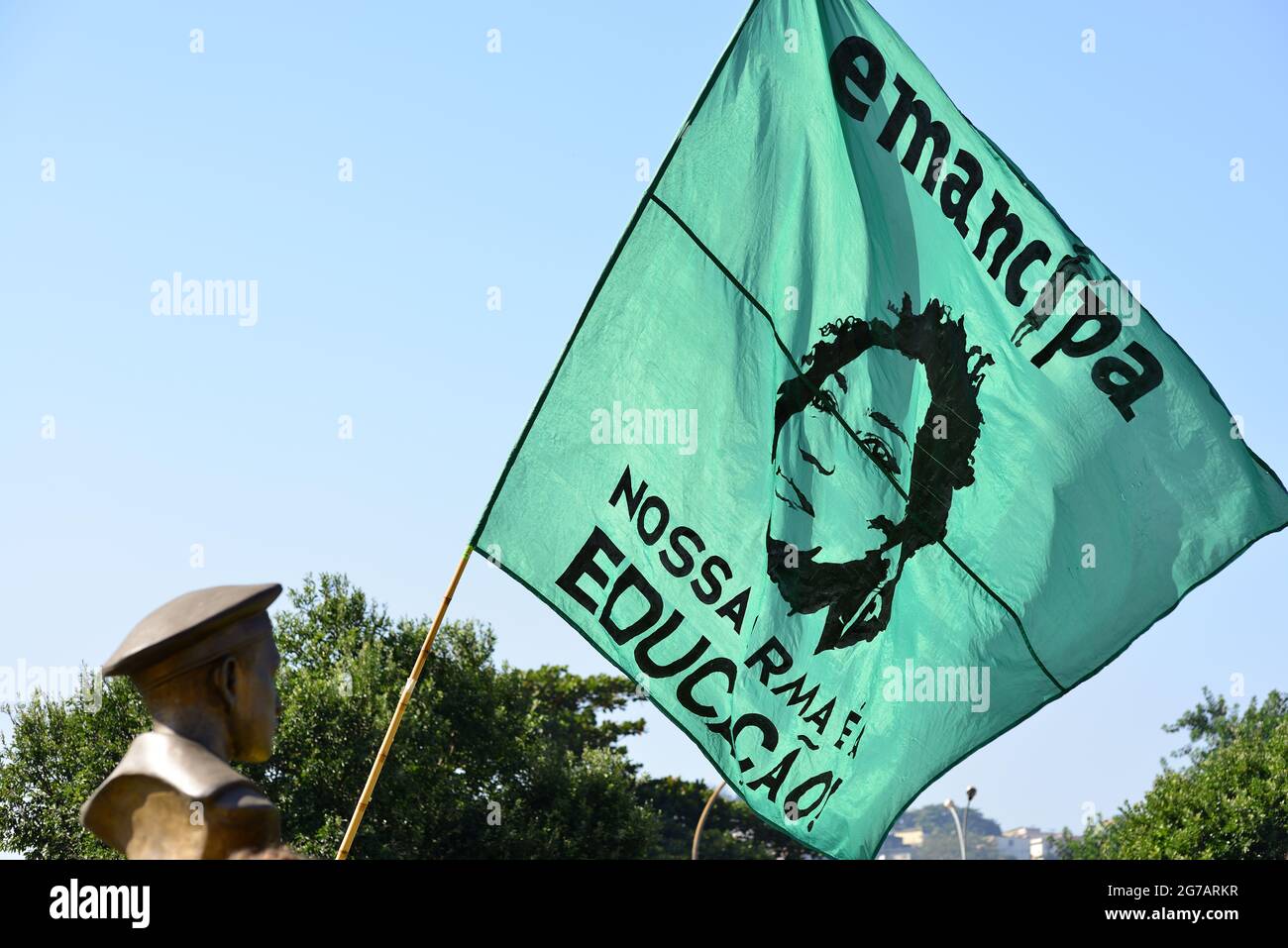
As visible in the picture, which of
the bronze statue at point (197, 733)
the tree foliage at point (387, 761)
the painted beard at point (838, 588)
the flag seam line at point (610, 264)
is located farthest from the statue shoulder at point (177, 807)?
the tree foliage at point (387, 761)

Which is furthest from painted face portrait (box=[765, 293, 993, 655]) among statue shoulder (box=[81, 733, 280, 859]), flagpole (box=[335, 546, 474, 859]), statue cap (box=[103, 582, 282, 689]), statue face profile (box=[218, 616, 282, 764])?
statue shoulder (box=[81, 733, 280, 859])

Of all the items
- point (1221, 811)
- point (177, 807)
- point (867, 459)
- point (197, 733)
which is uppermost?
point (867, 459)

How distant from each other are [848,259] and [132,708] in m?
25.6

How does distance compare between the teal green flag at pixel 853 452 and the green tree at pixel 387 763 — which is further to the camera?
the green tree at pixel 387 763

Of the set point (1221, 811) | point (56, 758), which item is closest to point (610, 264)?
point (56, 758)

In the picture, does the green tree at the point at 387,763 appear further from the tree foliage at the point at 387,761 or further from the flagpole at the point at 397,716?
the flagpole at the point at 397,716

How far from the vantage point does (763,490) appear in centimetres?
792

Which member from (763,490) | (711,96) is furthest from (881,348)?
(711,96)
